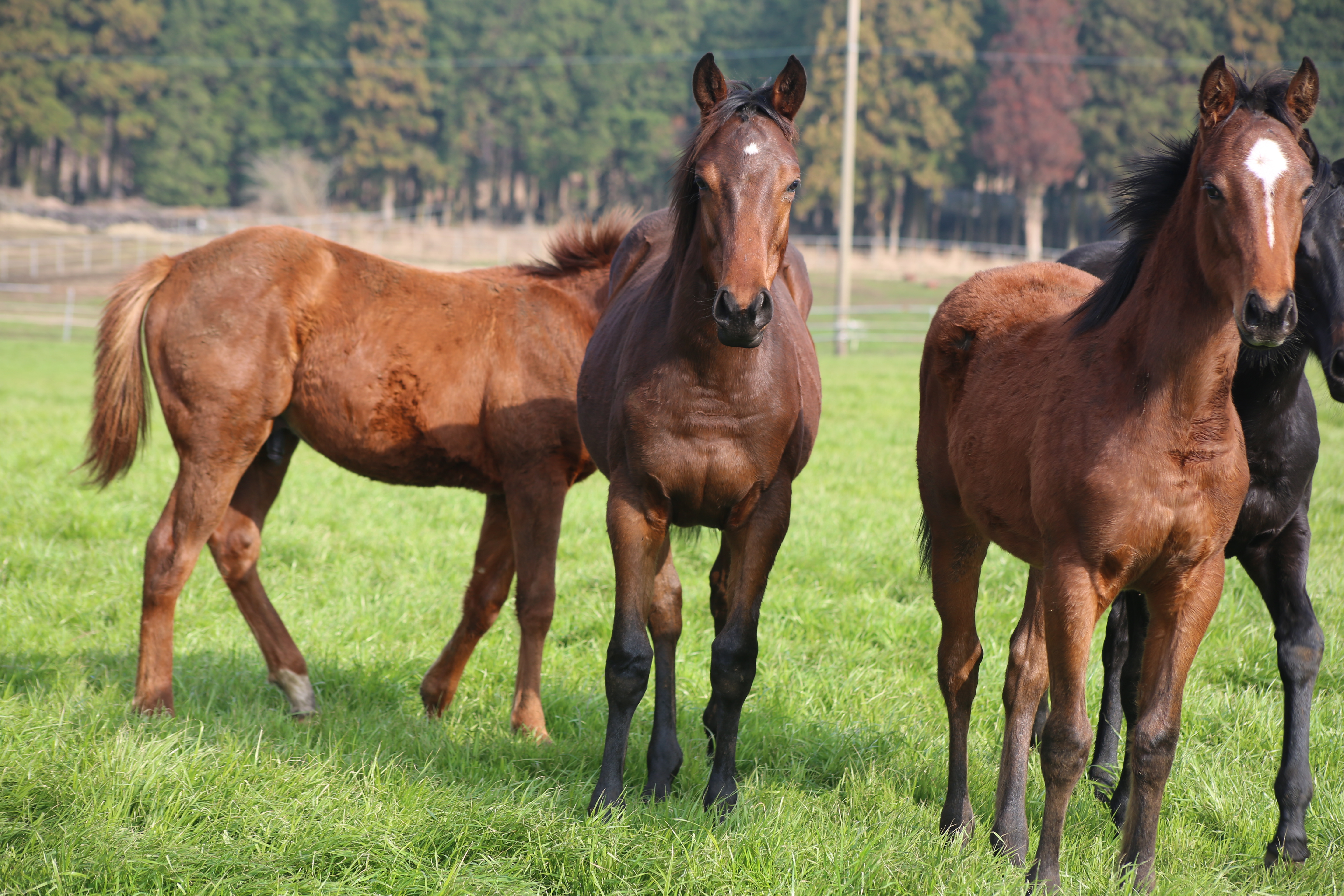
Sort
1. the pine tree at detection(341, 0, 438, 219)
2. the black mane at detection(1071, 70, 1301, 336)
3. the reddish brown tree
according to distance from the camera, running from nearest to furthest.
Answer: the black mane at detection(1071, 70, 1301, 336)
the reddish brown tree
the pine tree at detection(341, 0, 438, 219)

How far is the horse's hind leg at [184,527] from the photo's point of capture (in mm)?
4254

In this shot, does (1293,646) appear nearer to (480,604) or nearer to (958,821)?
(958,821)

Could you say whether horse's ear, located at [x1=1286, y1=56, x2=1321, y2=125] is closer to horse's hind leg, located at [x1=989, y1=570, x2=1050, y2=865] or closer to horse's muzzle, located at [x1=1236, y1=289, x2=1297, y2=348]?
horse's muzzle, located at [x1=1236, y1=289, x2=1297, y2=348]

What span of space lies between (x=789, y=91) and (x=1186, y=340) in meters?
1.43

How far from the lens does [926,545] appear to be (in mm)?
4031

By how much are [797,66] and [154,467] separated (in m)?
7.35

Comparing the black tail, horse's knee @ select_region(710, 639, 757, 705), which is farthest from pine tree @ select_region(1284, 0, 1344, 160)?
horse's knee @ select_region(710, 639, 757, 705)

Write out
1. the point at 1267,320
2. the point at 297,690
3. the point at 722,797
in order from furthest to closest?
the point at 297,690, the point at 722,797, the point at 1267,320

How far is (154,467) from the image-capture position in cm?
877

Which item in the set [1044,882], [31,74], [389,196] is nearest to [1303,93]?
[1044,882]

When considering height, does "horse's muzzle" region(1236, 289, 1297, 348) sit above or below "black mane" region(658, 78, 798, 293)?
below

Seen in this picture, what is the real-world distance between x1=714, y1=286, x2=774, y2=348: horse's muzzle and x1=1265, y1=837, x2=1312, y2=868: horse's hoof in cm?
225

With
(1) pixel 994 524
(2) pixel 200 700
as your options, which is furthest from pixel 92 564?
(1) pixel 994 524

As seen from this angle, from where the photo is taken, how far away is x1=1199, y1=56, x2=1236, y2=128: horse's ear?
2664 mm
